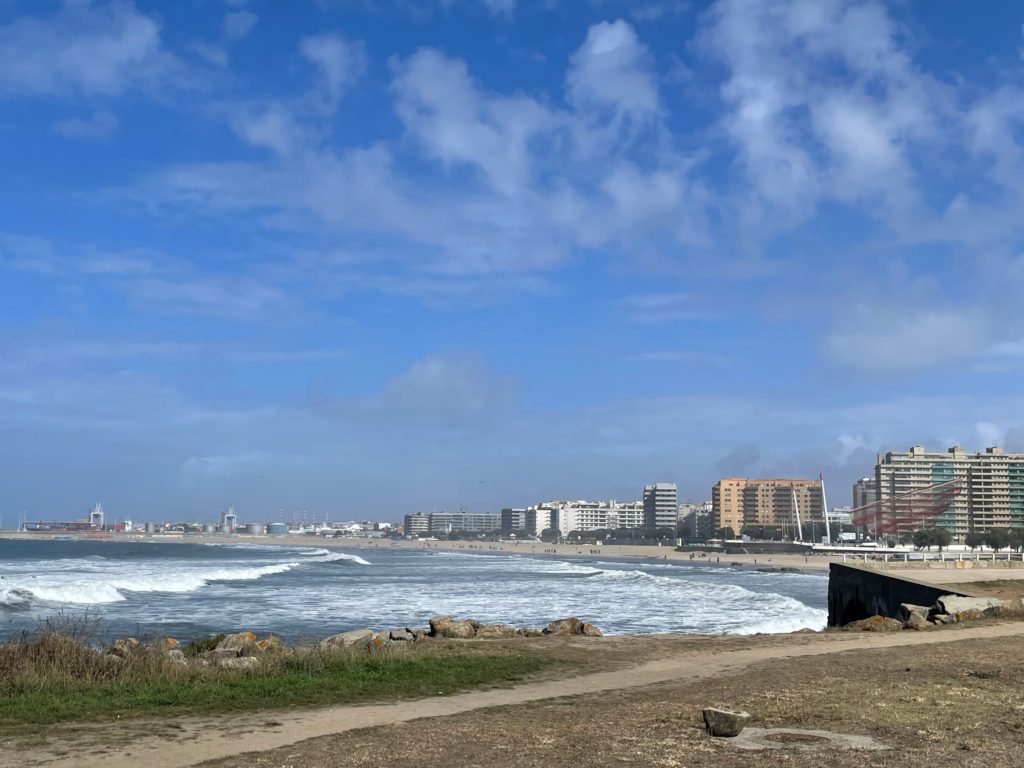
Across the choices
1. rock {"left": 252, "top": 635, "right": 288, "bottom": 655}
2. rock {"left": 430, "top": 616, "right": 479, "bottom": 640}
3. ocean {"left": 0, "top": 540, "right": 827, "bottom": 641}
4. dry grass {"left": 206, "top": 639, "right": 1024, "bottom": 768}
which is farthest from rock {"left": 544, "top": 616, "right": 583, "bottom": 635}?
ocean {"left": 0, "top": 540, "right": 827, "bottom": 641}

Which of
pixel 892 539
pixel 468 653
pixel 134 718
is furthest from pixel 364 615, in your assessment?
pixel 892 539

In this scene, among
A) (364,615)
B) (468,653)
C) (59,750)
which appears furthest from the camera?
(364,615)

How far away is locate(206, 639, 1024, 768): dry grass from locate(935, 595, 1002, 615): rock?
342 inches

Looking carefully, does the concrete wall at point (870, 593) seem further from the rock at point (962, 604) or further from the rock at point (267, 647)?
the rock at point (267, 647)

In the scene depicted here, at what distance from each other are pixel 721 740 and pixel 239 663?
6733 mm

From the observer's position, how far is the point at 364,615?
3216 cm

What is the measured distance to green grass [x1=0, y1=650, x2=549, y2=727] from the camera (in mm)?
9625

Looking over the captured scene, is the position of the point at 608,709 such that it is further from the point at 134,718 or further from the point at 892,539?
the point at 892,539

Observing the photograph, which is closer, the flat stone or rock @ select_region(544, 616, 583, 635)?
the flat stone

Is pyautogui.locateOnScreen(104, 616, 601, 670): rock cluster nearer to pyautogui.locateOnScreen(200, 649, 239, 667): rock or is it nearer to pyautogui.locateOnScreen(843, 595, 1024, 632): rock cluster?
pyautogui.locateOnScreen(200, 649, 239, 667): rock

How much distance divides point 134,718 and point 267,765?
2749 mm

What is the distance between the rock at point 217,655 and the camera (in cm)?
1262

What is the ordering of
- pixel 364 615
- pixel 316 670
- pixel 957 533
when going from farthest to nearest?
pixel 957 533 < pixel 364 615 < pixel 316 670

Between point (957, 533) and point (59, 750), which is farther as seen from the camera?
point (957, 533)
